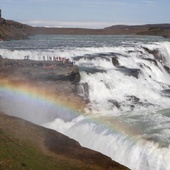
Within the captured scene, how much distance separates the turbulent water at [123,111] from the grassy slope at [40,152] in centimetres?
189

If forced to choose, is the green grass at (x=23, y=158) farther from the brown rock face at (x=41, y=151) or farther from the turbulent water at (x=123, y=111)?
the turbulent water at (x=123, y=111)

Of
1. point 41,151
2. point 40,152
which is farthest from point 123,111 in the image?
point 40,152

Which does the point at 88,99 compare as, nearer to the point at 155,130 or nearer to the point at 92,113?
the point at 92,113

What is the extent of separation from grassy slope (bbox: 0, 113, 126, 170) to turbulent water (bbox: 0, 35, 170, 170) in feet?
6.19

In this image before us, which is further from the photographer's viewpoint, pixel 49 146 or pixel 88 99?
pixel 88 99

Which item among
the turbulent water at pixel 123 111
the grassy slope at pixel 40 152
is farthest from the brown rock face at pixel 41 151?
the turbulent water at pixel 123 111

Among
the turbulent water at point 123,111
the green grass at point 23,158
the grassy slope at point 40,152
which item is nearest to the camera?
the green grass at point 23,158

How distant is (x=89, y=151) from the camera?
45.8 feet

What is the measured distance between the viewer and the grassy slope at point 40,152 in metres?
12.0

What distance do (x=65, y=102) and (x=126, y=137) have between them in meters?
6.26

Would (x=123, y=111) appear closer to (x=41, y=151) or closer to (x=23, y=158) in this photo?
(x=41, y=151)

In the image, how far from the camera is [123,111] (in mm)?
21234

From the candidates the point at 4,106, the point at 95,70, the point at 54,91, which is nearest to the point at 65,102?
the point at 54,91

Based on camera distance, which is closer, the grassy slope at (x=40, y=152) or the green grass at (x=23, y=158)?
the green grass at (x=23, y=158)
